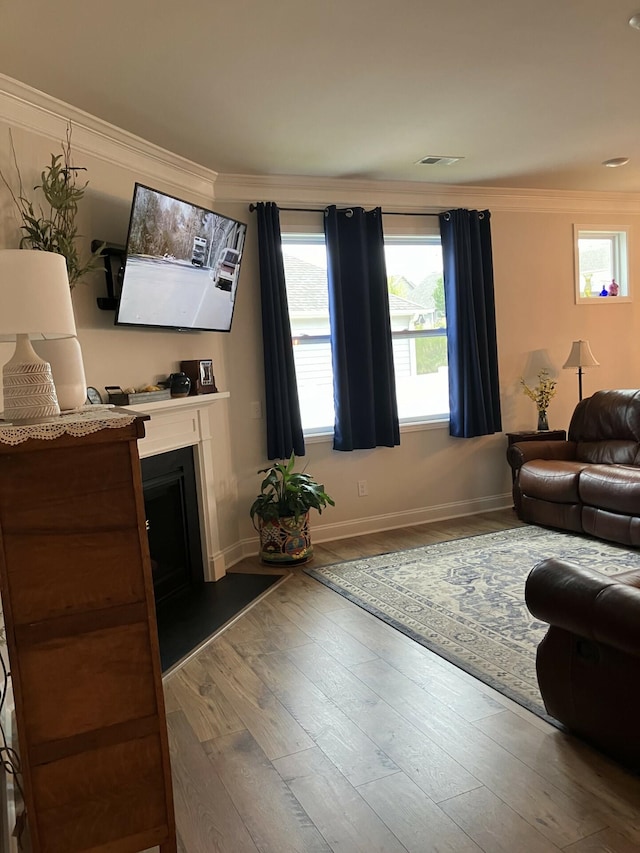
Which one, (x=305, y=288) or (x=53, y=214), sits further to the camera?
(x=305, y=288)

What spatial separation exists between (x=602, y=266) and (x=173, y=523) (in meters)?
4.58

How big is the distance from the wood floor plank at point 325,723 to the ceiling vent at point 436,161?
10.7ft

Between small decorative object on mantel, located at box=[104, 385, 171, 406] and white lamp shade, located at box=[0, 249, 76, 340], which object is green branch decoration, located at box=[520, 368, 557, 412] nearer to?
small decorative object on mantel, located at box=[104, 385, 171, 406]

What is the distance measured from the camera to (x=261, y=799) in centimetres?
199

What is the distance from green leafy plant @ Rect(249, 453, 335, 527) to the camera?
430 centimetres

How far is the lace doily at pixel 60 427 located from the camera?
1.47 metres

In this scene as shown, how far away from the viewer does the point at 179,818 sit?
1.93 meters

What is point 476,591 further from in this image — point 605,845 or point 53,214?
point 53,214

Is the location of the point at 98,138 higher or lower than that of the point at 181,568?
higher

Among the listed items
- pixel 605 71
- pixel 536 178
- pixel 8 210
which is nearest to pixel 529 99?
pixel 605 71

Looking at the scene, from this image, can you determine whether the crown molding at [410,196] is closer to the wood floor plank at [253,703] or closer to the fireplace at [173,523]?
the fireplace at [173,523]

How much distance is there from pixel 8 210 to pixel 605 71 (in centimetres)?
281

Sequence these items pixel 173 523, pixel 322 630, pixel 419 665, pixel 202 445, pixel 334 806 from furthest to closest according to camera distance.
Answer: pixel 202 445 < pixel 173 523 < pixel 322 630 < pixel 419 665 < pixel 334 806

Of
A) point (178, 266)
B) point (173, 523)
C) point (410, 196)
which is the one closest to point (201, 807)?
point (173, 523)
